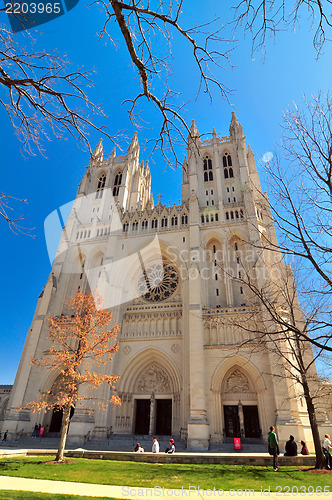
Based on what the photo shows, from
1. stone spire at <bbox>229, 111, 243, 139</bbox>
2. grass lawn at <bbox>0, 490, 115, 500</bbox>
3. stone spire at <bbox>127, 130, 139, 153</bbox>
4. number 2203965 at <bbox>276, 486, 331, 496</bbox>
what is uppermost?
stone spire at <bbox>127, 130, 139, 153</bbox>

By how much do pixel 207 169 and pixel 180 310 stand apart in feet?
53.5

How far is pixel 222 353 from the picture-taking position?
1986cm

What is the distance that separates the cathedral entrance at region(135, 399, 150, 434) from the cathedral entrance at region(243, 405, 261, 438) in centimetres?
726

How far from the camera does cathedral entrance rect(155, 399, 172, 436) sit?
68.7ft

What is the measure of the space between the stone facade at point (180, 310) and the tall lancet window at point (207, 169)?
4.4 inches

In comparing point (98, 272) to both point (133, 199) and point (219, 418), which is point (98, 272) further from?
point (219, 418)

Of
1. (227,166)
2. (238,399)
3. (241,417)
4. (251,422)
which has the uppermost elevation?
(227,166)

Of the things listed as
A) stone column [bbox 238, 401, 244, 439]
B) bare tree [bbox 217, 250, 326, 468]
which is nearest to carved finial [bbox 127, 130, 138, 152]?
bare tree [bbox 217, 250, 326, 468]

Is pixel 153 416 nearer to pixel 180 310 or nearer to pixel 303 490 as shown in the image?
pixel 180 310

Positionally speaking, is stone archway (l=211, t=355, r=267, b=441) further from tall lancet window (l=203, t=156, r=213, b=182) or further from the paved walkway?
tall lancet window (l=203, t=156, r=213, b=182)

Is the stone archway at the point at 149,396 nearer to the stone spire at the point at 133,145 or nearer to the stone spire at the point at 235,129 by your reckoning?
the stone spire at the point at 235,129

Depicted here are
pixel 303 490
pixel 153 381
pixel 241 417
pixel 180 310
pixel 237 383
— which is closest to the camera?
pixel 303 490

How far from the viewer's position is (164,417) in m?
21.2

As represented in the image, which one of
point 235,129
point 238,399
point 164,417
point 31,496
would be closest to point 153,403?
point 164,417
